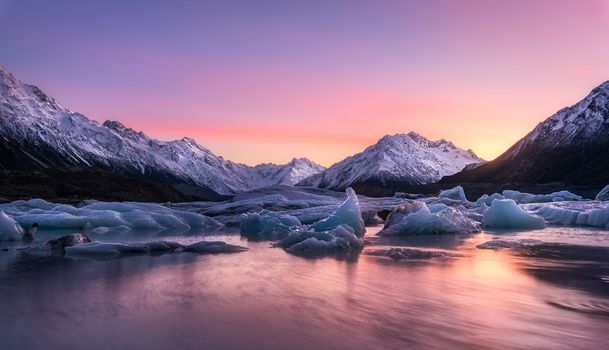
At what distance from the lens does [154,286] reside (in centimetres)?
789

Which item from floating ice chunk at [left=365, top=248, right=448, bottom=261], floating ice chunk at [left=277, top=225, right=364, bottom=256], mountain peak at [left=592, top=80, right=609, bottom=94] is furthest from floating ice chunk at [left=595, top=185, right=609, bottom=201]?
mountain peak at [left=592, top=80, right=609, bottom=94]

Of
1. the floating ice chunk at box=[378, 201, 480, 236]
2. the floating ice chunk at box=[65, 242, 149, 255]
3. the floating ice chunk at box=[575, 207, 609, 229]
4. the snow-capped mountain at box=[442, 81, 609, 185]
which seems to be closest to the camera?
the floating ice chunk at box=[65, 242, 149, 255]

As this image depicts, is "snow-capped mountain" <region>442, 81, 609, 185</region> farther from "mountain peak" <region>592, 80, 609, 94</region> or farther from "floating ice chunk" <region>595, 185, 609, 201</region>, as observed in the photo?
"floating ice chunk" <region>595, 185, 609, 201</region>

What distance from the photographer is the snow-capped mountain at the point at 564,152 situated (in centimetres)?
11088

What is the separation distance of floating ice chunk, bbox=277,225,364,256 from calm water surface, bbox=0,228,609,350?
2.01 meters

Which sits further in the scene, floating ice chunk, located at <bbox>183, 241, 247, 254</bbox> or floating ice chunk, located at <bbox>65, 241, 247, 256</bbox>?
floating ice chunk, located at <bbox>183, 241, 247, 254</bbox>

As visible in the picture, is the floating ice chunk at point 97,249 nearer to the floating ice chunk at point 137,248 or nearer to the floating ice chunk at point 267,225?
the floating ice chunk at point 137,248

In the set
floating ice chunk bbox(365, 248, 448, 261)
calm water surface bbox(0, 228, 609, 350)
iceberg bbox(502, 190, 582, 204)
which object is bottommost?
calm water surface bbox(0, 228, 609, 350)

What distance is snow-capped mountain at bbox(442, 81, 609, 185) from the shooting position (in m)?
111

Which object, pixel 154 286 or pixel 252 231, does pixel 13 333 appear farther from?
pixel 252 231

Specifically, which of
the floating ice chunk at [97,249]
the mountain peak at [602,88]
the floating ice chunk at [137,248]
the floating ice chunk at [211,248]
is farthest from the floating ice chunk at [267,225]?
the mountain peak at [602,88]

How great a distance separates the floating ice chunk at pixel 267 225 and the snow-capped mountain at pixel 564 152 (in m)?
93.5

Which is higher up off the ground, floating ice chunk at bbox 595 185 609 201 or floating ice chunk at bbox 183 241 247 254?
floating ice chunk at bbox 595 185 609 201

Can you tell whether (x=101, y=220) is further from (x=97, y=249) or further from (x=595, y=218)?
(x=595, y=218)
